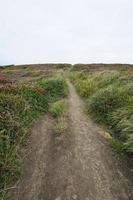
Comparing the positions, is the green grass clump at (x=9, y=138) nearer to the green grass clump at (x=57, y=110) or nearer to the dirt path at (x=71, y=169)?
the dirt path at (x=71, y=169)

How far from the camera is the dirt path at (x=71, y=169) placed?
5.57 metres

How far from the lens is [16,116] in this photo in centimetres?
852

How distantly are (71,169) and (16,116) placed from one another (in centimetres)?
293

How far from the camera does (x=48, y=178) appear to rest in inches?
240

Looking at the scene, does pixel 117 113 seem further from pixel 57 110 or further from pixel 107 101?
pixel 57 110

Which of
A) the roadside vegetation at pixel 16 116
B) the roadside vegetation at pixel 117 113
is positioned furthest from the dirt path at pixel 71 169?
the roadside vegetation at pixel 117 113

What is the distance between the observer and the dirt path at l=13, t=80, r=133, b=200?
557 centimetres

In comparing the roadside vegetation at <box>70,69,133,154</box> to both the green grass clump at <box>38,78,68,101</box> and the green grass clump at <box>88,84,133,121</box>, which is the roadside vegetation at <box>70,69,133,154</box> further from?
the green grass clump at <box>38,78,68,101</box>

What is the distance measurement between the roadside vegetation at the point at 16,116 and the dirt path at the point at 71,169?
0.31 meters

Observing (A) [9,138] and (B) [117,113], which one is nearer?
(A) [9,138]

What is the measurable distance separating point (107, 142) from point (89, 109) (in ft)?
12.5

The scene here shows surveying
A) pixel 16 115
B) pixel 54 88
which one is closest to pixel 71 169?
pixel 16 115

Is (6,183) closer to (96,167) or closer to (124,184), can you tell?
(96,167)

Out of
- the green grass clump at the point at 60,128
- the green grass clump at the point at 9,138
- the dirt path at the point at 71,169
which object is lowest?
the dirt path at the point at 71,169
